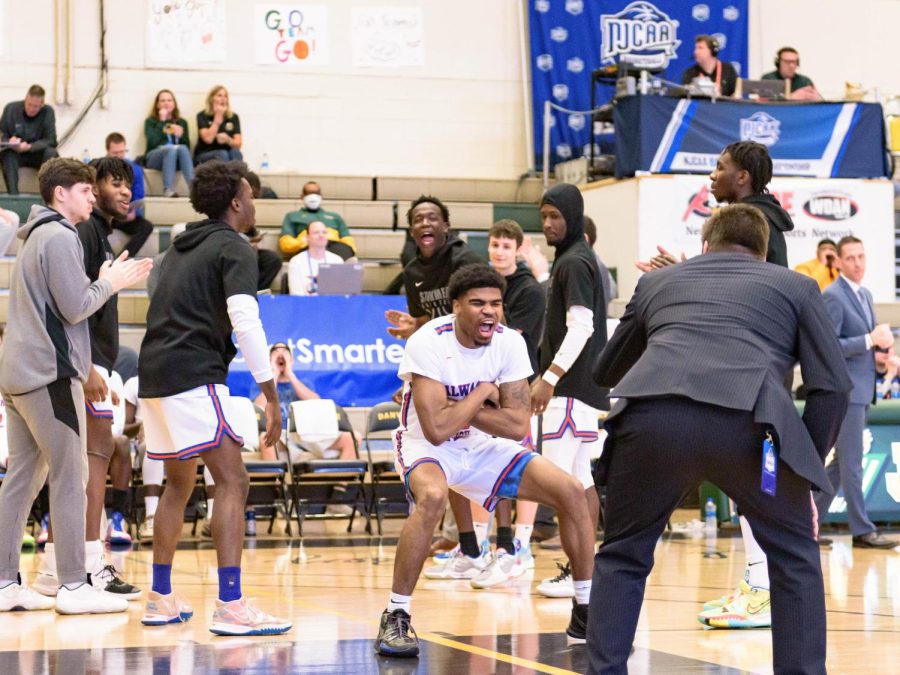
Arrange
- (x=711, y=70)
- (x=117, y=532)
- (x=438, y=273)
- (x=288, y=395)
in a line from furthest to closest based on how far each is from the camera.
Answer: (x=711, y=70) → (x=288, y=395) → (x=117, y=532) → (x=438, y=273)

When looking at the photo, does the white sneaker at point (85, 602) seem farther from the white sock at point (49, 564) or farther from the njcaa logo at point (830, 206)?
the njcaa logo at point (830, 206)

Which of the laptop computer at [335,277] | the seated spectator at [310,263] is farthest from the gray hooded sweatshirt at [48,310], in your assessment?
the seated spectator at [310,263]

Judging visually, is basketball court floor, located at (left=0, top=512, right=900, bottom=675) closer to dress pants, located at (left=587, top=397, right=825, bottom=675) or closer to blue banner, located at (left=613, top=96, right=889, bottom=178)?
dress pants, located at (left=587, top=397, right=825, bottom=675)

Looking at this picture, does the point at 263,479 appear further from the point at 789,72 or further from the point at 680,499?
the point at 789,72

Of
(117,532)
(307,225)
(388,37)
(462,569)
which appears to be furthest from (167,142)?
(462,569)

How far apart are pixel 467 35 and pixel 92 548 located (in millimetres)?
12176

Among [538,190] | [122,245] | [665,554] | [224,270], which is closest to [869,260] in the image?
[538,190]

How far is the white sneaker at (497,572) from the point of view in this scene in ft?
24.6

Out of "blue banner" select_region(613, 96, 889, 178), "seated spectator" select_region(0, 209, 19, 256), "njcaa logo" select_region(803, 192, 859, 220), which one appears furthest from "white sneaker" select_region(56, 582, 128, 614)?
"njcaa logo" select_region(803, 192, 859, 220)

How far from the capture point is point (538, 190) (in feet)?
57.2

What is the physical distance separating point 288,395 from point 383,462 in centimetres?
124

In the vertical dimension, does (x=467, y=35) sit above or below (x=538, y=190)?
above

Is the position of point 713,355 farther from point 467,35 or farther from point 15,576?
point 467,35

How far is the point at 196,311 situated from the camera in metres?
5.95
